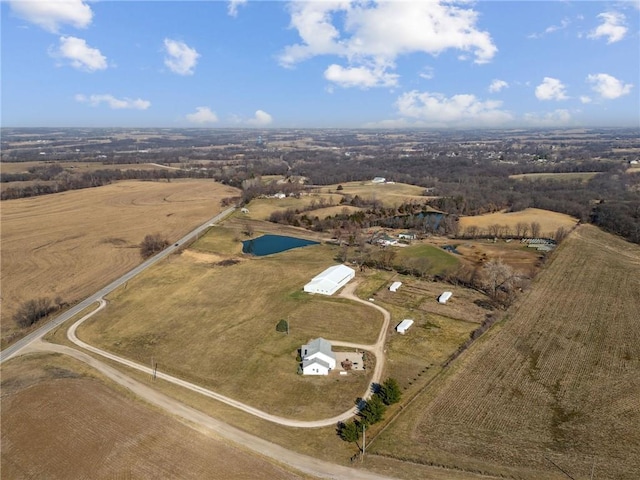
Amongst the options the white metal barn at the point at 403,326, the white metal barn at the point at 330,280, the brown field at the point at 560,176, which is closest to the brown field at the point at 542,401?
the white metal barn at the point at 403,326

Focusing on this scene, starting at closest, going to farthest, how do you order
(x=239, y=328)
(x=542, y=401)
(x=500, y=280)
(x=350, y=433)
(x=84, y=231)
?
1. (x=350, y=433)
2. (x=542, y=401)
3. (x=239, y=328)
4. (x=500, y=280)
5. (x=84, y=231)

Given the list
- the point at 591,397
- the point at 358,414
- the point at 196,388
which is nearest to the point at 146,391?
the point at 196,388

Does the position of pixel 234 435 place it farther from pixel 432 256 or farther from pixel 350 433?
pixel 432 256

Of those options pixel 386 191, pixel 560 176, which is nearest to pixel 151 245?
pixel 386 191

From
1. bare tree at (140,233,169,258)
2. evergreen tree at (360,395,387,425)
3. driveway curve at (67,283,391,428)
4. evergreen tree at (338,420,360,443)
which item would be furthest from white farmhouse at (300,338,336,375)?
bare tree at (140,233,169,258)

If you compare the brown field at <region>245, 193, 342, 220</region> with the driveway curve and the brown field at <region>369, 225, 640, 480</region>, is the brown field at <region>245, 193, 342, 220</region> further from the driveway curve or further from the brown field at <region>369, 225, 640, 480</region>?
the brown field at <region>369, 225, 640, 480</region>

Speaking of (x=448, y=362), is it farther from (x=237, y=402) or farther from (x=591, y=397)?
(x=237, y=402)
